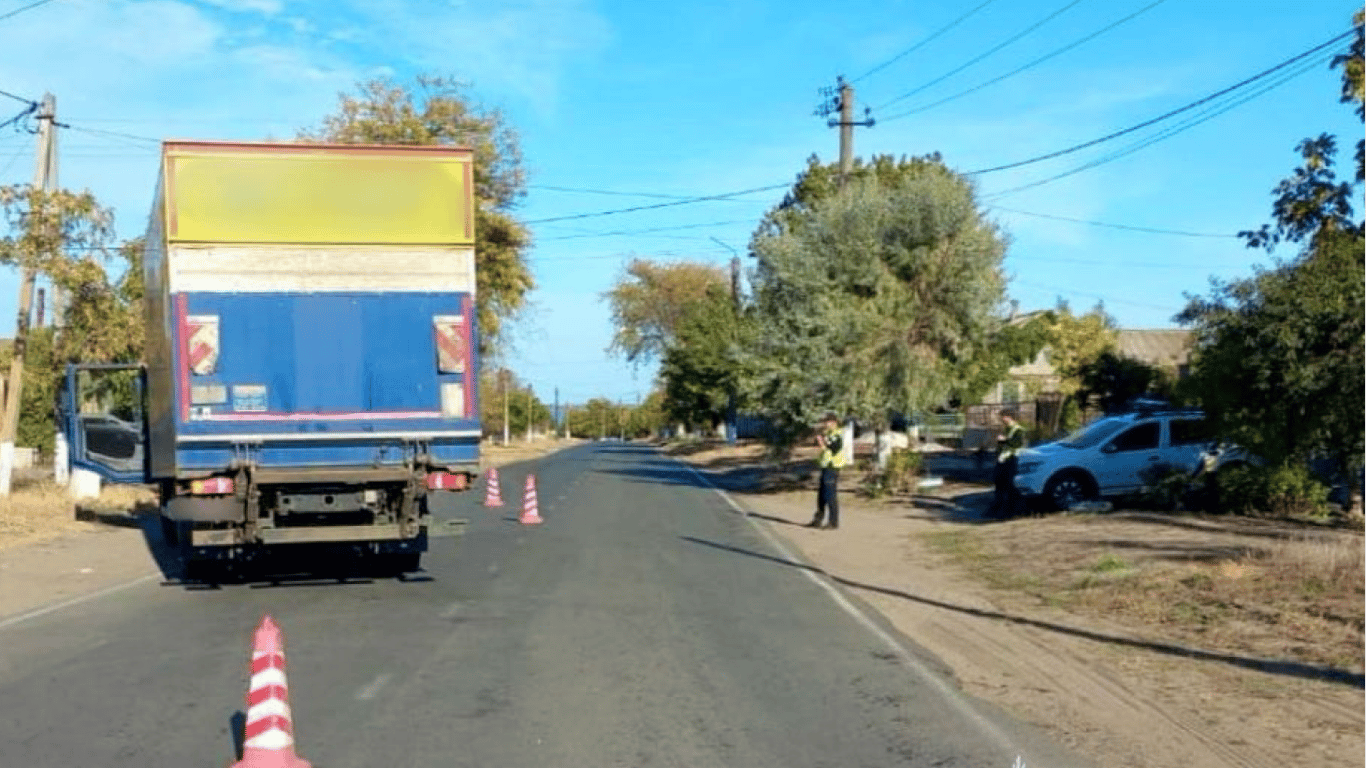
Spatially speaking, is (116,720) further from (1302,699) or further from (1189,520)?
(1189,520)

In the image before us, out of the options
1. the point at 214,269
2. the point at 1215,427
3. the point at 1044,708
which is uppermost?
the point at 214,269

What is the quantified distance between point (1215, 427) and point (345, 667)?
13058mm

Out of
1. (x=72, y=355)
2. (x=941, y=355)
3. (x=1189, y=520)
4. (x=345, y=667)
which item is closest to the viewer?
(x=345, y=667)

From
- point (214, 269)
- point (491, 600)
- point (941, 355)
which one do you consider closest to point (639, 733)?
point (491, 600)

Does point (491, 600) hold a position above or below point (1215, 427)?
below

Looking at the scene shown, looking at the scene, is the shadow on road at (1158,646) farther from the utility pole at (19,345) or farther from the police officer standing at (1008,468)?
the utility pole at (19,345)

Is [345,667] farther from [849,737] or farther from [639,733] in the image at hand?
[849,737]

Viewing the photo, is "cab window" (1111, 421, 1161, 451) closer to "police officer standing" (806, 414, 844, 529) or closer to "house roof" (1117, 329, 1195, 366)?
"police officer standing" (806, 414, 844, 529)

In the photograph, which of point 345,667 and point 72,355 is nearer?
point 345,667

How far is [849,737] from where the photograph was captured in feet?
25.1

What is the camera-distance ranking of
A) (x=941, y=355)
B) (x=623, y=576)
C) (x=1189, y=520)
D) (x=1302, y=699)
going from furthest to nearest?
(x=941, y=355)
(x=1189, y=520)
(x=623, y=576)
(x=1302, y=699)

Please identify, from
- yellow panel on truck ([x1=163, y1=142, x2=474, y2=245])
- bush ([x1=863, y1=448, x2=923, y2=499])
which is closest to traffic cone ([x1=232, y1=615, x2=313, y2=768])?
yellow panel on truck ([x1=163, y1=142, x2=474, y2=245])

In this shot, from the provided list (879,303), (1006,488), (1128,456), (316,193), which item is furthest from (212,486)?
(879,303)

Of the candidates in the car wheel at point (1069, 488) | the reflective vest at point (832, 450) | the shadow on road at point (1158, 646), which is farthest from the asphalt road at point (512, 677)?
the car wheel at point (1069, 488)
